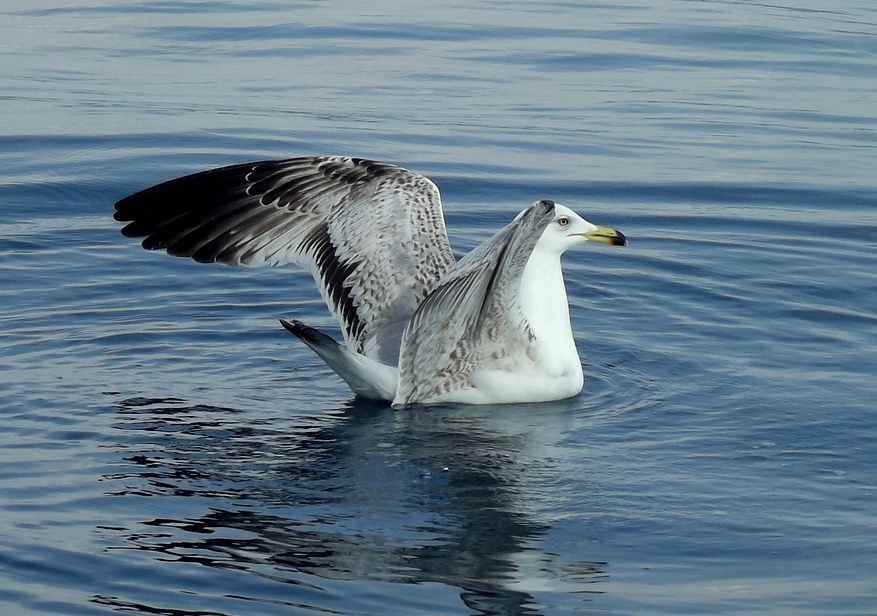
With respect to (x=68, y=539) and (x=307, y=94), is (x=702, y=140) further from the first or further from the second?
(x=68, y=539)

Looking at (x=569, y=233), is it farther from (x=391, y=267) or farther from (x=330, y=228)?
(x=330, y=228)

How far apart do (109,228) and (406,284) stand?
12.2 feet

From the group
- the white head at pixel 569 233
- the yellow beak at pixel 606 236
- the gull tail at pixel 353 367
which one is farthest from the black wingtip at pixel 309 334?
the yellow beak at pixel 606 236

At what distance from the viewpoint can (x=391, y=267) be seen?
8453 mm

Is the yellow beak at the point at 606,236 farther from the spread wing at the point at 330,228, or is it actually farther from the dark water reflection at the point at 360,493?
the dark water reflection at the point at 360,493

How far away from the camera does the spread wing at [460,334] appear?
741cm

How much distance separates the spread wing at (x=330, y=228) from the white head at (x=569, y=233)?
0.59m

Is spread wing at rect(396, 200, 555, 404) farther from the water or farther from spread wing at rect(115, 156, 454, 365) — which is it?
spread wing at rect(115, 156, 454, 365)

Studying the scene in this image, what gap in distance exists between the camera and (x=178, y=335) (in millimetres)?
8969

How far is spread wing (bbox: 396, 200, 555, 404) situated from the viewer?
741cm

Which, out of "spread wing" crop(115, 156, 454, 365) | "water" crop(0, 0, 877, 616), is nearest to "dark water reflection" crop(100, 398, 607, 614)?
"water" crop(0, 0, 877, 616)

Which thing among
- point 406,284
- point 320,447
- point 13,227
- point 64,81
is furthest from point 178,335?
point 64,81

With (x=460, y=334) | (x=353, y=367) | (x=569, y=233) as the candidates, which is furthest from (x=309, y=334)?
(x=569, y=233)

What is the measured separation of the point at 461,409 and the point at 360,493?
63.4 inches
